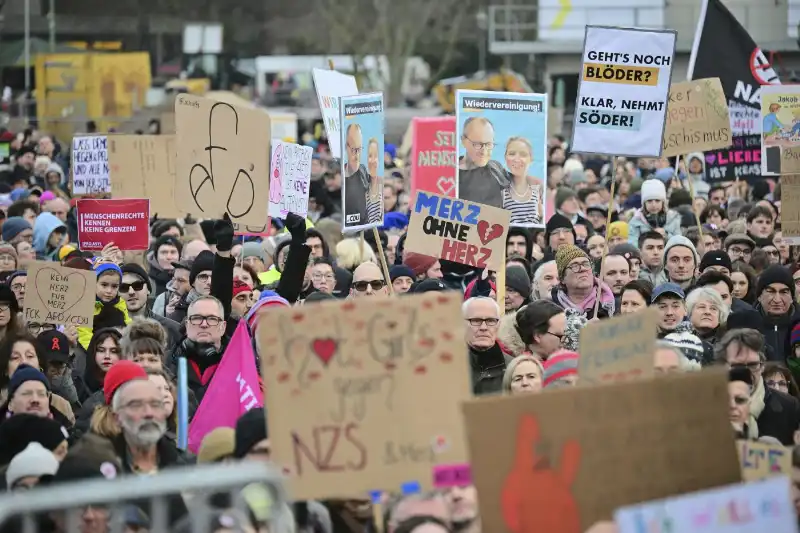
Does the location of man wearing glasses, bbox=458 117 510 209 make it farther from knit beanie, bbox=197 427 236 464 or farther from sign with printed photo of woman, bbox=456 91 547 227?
knit beanie, bbox=197 427 236 464

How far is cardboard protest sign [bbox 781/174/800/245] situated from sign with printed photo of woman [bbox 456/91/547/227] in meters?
1.53

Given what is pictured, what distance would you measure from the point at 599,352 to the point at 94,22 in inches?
→ 2350

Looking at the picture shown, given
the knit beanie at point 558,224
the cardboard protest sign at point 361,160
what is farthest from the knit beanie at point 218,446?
the knit beanie at point 558,224

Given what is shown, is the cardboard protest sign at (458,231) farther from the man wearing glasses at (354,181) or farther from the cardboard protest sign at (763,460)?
the cardboard protest sign at (763,460)

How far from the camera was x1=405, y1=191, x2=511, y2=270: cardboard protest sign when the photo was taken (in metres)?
9.62

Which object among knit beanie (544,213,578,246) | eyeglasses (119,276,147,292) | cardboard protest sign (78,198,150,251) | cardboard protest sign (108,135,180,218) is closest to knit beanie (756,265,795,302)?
knit beanie (544,213,578,246)

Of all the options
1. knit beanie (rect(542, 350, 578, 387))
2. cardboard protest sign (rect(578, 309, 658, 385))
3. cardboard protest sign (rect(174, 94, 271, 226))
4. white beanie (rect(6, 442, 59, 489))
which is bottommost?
white beanie (rect(6, 442, 59, 489))

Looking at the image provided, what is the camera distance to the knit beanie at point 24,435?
634 centimetres

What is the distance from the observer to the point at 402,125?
4191 cm

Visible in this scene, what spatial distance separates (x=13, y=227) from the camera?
1366cm

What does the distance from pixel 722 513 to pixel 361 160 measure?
6.56 m

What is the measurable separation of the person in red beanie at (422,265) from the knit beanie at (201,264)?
1.52 metres

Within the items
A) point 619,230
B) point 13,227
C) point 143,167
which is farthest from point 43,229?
point 619,230

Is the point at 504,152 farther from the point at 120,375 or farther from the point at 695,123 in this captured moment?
the point at 120,375
